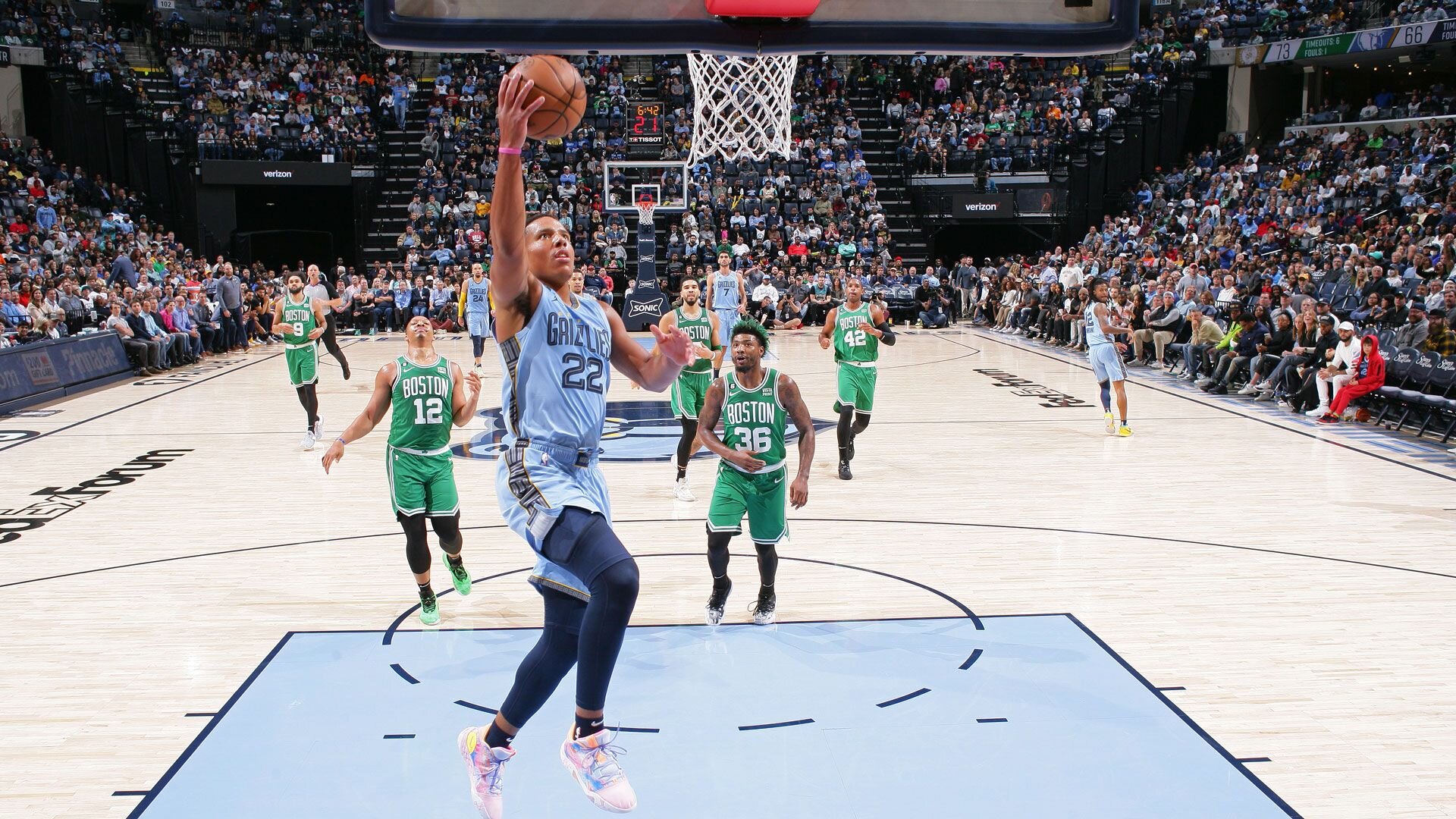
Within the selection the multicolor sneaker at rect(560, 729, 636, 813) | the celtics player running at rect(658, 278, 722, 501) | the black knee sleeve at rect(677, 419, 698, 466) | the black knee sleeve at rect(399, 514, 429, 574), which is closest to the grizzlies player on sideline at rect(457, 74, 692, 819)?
the multicolor sneaker at rect(560, 729, 636, 813)

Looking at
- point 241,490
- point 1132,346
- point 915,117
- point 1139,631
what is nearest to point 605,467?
point 241,490

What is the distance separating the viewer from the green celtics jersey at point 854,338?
9.91 m

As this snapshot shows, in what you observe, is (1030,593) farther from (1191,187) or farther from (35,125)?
(35,125)

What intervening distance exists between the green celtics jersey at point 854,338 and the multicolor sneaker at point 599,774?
6454 mm

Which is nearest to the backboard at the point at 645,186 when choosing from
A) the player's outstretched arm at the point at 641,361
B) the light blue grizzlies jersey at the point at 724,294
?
the light blue grizzlies jersey at the point at 724,294

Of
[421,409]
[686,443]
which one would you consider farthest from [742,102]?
[421,409]

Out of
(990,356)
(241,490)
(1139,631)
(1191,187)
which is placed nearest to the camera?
(1139,631)

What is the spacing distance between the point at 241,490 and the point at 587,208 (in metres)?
18.5

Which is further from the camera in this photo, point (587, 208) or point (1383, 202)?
point (587, 208)

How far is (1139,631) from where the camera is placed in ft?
19.7

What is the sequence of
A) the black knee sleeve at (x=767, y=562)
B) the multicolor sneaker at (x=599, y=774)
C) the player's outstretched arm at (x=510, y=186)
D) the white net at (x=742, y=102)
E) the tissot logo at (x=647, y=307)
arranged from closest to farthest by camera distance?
the player's outstretched arm at (x=510, y=186)
the multicolor sneaker at (x=599, y=774)
the black knee sleeve at (x=767, y=562)
the white net at (x=742, y=102)
the tissot logo at (x=647, y=307)

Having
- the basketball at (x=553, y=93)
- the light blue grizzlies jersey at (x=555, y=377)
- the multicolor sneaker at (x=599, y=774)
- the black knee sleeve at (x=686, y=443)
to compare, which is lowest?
the multicolor sneaker at (x=599, y=774)

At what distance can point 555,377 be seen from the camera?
3777 mm

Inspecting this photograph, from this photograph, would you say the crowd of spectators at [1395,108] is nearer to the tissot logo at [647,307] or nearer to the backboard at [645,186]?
the backboard at [645,186]
